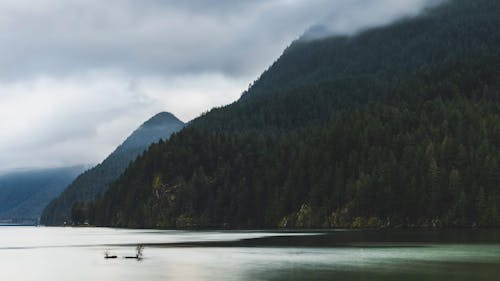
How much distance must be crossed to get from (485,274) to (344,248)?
4642 cm

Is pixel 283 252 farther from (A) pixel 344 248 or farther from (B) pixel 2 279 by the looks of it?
(B) pixel 2 279

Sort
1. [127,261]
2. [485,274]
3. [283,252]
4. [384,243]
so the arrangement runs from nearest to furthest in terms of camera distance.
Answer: [485,274], [127,261], [283,252], [384,243]

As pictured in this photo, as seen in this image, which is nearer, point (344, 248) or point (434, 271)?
point (434, 271)

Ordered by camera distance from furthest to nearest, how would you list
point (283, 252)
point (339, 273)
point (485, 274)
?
point (283, 252) → point (339, 273) → point (485, 274)

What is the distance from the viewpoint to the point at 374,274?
83.8 meters

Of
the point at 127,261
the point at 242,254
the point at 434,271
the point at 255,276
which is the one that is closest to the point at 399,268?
the point at 434,271

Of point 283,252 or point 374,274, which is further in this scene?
point 283,252

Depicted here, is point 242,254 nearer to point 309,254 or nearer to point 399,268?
point 309,254

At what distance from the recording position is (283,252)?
121m

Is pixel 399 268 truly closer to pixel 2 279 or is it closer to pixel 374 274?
pixel 374 274

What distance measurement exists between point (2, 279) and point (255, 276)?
3160 centimetres

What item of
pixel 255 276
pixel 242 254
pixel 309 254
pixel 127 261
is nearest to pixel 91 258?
pixel 127 261

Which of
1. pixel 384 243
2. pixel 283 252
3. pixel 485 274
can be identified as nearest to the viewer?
pixel 485 274

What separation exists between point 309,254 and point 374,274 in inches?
1261
